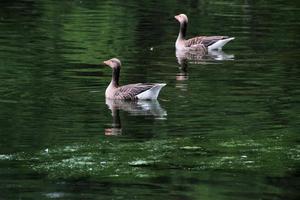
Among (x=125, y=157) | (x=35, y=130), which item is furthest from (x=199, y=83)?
(x=125, y=157)

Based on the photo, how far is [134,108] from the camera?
21.9m

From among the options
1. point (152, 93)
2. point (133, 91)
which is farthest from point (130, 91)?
point (152, 93)

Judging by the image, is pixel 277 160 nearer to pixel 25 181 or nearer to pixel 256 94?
pixel 25 181

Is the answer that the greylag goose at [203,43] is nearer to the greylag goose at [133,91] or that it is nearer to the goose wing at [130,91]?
the greylag goose at [133,91]

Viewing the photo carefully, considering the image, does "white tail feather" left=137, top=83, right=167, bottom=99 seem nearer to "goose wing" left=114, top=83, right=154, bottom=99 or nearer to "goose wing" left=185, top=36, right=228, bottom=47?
"goose wing" left=114, top=83, right=154, bottom=99

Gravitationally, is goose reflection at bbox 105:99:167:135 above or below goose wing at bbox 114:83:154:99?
below

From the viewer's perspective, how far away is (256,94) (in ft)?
74.2

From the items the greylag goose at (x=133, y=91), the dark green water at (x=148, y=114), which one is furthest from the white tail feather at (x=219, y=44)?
the greylag goose at (x=133, y=91)

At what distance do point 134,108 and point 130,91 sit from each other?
87 cm

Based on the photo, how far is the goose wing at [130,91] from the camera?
22.5 m

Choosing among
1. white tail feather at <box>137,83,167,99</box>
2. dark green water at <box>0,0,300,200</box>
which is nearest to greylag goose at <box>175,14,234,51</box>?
dark green water at <box>0,0,300,200</box>

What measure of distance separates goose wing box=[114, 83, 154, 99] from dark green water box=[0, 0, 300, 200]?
0.35 metres

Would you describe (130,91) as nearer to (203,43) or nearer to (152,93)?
(152,93)

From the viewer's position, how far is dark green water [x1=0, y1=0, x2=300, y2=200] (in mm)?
14680
